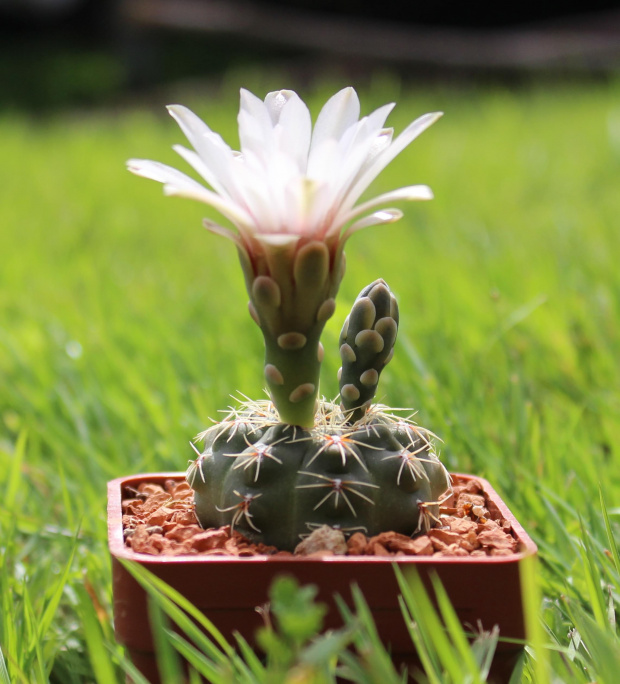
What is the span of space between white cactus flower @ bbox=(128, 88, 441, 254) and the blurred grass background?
1.25 feet

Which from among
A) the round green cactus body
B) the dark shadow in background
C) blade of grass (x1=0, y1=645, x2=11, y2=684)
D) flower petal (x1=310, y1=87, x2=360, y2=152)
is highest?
the dark shadow in background

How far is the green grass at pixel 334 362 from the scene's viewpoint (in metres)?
1.00

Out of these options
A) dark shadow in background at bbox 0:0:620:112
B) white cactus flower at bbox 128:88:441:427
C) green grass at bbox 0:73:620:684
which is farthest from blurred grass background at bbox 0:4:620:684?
dark shadow in background at bbox 0:0:620:112

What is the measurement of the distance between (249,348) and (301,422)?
1074 mm

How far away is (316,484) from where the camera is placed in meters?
0.83

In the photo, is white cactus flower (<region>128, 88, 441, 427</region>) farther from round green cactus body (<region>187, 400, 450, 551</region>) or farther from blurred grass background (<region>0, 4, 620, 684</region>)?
blurred grass background (<region>0, 4, 620, 684</region>)

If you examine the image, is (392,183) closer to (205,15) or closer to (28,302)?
(28,302)

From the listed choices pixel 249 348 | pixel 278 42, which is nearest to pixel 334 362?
pixel 249 348

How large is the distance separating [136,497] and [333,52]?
7135 millimetres

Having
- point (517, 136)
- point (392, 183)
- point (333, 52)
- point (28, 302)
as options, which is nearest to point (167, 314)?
point (28, 302)

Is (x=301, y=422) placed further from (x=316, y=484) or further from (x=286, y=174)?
(x=286, y=174)

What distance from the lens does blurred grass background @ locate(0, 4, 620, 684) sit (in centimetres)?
112

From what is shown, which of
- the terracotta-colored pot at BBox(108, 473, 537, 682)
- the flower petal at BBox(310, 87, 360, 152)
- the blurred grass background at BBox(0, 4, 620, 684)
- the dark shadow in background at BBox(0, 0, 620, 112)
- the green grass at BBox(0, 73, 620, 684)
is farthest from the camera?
the dark shadow in background at BBox(0, 0, 620, 112)

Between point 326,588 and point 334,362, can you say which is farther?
point 334,362
